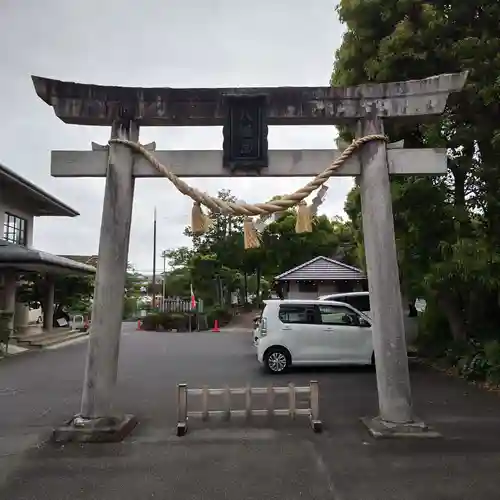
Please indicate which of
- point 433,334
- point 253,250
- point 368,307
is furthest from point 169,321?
point 433,334

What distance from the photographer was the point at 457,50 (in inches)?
366

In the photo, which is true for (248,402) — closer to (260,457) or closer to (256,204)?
(260,457)

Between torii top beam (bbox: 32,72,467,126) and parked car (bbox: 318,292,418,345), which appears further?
parked car (bbox: 318,292,418,345)

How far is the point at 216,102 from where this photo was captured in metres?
7.02

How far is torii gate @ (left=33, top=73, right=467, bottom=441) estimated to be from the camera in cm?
658

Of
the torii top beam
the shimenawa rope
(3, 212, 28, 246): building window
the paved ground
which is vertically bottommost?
the paved ground

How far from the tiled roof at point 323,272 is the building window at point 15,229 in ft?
41.0

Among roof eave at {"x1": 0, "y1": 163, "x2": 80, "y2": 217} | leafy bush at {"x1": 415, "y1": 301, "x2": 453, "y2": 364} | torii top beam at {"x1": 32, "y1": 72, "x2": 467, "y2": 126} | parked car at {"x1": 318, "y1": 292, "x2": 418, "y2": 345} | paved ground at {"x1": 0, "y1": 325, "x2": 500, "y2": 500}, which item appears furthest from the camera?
roof eave at {"x1": 0, "y1": 163, "x2": 80, "y2": 217}

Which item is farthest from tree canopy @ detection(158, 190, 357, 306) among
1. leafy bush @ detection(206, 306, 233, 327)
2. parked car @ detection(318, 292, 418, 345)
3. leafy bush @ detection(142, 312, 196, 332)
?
parked car @ detection(318, 292, 418, 345)

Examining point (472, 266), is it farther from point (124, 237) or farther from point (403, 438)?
point (124, 237)

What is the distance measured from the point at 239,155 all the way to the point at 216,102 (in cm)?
87

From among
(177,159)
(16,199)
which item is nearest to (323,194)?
(177,159)

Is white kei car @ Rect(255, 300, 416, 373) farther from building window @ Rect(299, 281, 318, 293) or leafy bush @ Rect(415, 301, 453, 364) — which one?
building window @ Rect(299, 281, 318, 293)

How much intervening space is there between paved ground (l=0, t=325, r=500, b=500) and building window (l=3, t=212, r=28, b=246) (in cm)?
1326
